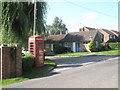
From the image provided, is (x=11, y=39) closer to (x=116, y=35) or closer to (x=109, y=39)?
(x=109, y=39)

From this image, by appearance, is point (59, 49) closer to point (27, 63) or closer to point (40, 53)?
point (40, 53)

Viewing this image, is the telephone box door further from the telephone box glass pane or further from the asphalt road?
the asphalt road

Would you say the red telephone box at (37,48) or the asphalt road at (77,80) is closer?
the asphalt road at (77,80)

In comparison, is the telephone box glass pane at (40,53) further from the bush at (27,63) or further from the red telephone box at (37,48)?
the bush at (27,63)

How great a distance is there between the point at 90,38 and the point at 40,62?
22930 millimetres

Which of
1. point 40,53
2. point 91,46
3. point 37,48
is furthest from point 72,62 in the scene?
point 91,46

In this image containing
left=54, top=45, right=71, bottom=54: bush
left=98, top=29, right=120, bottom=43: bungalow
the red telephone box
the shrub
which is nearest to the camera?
the red telephone box

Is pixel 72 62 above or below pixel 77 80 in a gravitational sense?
below

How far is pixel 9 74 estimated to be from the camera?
973 cm

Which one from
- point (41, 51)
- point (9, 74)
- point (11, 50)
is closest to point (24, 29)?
point (41, 51)

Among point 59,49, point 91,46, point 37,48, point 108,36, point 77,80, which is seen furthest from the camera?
point 108,36

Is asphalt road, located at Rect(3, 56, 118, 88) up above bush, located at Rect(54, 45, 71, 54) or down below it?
below

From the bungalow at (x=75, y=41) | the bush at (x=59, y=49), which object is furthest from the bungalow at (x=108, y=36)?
the bush at (x=59, y=49)

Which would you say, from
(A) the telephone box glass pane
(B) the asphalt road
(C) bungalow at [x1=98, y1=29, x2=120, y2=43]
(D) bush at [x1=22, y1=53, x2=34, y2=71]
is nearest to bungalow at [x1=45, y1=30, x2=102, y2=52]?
(C) bungalow at [x1=98, y1=29, x2=120, y2=43]
